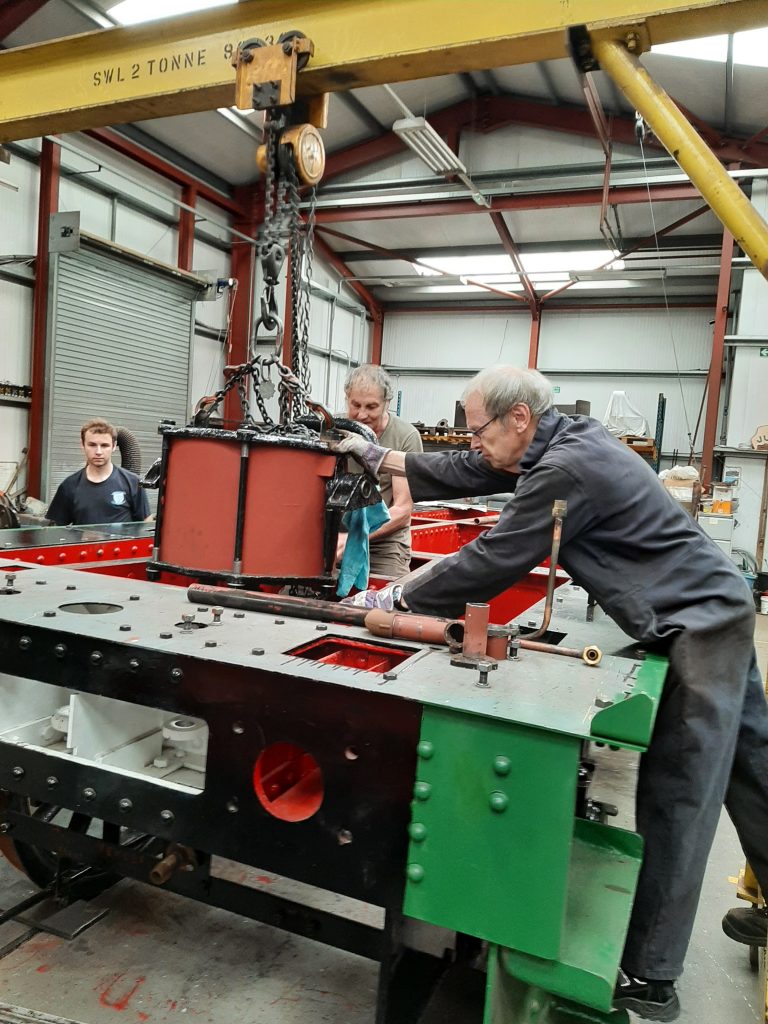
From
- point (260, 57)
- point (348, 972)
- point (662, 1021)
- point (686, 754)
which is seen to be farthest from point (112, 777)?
point (260, 57)

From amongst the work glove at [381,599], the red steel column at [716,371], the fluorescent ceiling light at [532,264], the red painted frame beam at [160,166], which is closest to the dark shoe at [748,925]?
the work glove at [381,599]

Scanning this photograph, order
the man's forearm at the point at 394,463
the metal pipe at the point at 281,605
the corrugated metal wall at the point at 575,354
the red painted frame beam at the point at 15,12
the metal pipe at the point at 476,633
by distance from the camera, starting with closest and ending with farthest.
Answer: the metal pipe at the point at 476,633, the metal pipe at the point at 281,605, the man's forearm at the point at 394,463, the red painted frame beam at the point at 15,12, the corrugated metal wall at the point at 575,354

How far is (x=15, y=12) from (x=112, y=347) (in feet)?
10.7

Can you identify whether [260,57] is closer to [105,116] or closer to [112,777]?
[105,116]

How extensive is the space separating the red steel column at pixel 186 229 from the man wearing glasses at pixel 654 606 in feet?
31.5

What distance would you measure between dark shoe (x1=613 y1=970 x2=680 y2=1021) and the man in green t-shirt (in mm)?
1763

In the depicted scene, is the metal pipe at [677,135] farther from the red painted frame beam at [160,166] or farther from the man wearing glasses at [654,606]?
the red painted frame beam at [160,166]

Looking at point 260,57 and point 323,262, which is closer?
point 260,57

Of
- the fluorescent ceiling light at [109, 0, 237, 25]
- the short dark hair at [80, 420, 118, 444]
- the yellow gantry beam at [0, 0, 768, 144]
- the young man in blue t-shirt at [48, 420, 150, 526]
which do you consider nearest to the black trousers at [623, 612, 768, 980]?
the yellow gantry beam at [0, 0, 768, 144]

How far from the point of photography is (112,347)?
340 inches

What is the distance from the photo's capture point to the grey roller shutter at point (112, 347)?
800cm

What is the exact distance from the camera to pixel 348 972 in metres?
1.97

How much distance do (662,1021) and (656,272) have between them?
12.9 m

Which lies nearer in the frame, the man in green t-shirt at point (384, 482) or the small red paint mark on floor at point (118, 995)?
Answer: the small red paint mark on floor at point (118, 995)
